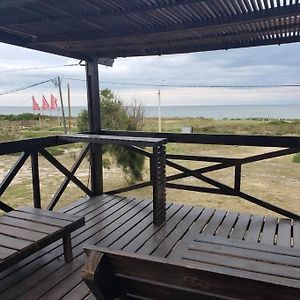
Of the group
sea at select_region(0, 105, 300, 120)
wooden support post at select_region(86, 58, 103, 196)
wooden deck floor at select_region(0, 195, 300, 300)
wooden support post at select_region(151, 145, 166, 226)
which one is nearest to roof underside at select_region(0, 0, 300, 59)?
wooden support post at select_region(86, 58, 103, 196)

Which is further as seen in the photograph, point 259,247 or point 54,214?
point 54,214

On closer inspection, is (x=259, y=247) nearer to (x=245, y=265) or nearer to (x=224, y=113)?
(x=245, y=265)

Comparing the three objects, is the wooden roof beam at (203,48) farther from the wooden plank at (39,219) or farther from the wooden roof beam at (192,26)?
the wooden plank at (39,219)

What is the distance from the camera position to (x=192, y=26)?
2627 millimetres

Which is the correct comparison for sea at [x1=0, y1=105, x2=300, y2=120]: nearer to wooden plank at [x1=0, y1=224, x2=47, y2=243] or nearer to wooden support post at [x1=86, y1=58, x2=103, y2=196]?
wooden support post at [x1=86, y1=58, x2=103, y2=196]

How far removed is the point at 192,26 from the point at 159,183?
5.26 ft

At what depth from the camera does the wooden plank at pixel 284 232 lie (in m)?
2.73

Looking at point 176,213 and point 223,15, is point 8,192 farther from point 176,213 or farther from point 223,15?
point 223,15

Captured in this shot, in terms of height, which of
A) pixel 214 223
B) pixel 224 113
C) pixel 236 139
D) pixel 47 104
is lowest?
pixel 214 223

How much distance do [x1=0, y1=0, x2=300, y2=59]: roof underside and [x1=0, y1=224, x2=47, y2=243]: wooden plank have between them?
1.62 metres

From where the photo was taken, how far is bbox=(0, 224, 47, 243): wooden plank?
83.5 inches

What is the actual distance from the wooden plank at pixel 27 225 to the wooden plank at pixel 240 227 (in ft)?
5.58

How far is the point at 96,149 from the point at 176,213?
1535 millimetres

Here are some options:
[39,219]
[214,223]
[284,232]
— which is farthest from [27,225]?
[284,232]
